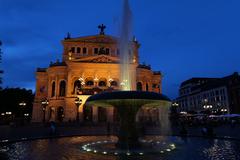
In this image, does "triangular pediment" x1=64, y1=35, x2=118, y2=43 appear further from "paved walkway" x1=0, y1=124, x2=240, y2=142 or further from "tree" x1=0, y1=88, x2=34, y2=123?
"paved walkway" x1=0, y1=124, x2=240, y2=142

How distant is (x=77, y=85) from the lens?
4672 cm

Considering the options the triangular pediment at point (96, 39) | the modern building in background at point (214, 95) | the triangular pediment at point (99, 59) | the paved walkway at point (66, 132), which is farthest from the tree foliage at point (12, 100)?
the modern building in background at point (214, 95)

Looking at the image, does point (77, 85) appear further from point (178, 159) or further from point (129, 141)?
point (178, 159)

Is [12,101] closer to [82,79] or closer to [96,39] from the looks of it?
→ [82,79]

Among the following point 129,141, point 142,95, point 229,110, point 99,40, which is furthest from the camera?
point 229,110

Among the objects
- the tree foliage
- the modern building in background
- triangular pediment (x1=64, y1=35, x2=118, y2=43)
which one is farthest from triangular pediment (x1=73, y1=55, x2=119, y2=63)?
the tree foliage

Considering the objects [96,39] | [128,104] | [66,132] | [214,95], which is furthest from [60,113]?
[214,95]

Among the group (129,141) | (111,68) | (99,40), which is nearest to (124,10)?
(129,141)

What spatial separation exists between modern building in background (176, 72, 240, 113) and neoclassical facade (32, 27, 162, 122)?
21.9 meters

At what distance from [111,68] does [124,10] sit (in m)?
29.1

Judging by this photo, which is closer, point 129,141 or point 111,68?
point 129,141

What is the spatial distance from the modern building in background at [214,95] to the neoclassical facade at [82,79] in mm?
21880

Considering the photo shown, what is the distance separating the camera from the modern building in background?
2473 inches

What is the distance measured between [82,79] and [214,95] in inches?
1813
